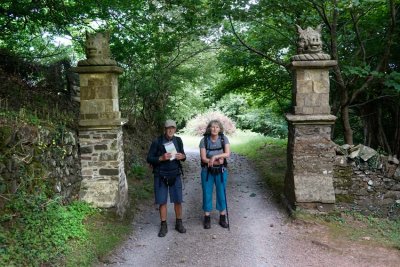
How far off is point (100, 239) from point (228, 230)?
2.03 metres

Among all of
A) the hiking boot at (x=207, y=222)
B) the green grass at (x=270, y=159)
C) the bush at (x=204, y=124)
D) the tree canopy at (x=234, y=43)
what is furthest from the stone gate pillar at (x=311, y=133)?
the bush at (x=204, y=124)

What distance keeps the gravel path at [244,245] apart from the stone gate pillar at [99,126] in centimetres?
94

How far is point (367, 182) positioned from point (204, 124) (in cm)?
1615

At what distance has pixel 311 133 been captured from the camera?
5.84 meters

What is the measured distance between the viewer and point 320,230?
5.44 m

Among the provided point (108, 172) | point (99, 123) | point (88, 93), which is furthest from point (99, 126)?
point (108, 172)

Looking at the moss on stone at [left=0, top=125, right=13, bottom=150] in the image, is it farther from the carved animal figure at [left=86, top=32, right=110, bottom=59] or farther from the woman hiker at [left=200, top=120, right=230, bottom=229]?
the woman hiker at [left=200, top=120, right=230, bottom=229]

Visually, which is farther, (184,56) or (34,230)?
(184,56)

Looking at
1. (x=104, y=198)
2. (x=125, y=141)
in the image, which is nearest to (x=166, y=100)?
(x=125, y=141)

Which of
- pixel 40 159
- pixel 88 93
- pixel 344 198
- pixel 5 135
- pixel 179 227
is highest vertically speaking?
pixel 88 93

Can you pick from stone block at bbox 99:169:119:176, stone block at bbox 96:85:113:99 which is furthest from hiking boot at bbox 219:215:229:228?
stone block at bbox 96:85:113:99

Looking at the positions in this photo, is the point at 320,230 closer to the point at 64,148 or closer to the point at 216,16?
the point at 64,148

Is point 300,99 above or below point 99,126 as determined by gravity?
above

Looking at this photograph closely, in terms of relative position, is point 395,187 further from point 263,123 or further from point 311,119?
point 263,123
